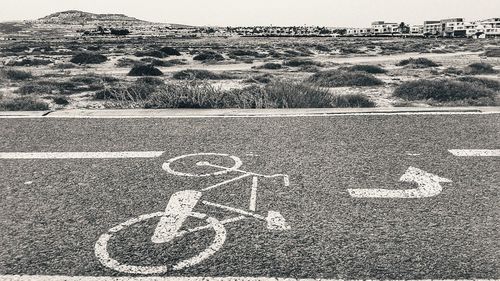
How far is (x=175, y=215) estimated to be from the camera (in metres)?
3.50

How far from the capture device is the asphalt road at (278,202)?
9.27 feet

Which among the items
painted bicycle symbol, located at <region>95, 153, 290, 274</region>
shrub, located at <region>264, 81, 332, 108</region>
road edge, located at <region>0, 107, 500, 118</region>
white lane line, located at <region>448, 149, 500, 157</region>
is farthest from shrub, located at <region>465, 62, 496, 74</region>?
painted bicycle symbol, located at <region>95, 153, 290, 274</region>

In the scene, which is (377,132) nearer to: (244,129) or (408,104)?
(244,129)

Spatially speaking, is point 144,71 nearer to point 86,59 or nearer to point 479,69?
point 86,59

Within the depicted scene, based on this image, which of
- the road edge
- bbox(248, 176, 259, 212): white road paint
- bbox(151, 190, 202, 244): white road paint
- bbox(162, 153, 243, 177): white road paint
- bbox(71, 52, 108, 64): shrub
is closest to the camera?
bbox(151, 190, 202, 244): white road paint

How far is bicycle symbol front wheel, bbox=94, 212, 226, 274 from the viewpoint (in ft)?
9.00

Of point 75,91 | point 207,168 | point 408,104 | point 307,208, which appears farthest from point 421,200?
point 75,91

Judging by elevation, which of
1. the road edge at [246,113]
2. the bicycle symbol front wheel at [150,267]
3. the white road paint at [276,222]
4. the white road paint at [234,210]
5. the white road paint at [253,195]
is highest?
the road edge at [246,113]

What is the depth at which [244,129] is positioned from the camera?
6.24m

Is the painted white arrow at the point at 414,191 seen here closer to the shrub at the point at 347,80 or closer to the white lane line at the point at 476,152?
the white lane line at the point at 476,152

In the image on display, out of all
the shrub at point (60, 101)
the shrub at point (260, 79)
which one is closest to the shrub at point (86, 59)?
the shrub at point (260, 79)

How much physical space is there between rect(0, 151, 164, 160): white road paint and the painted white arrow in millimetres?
2332

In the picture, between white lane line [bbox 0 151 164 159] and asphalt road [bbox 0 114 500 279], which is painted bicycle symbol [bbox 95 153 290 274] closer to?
asphalt road [bbox 0 114 500 279]

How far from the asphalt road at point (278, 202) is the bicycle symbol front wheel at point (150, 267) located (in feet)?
0.15
